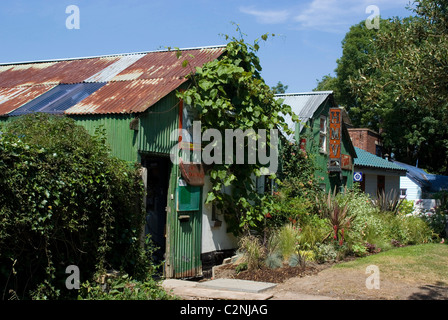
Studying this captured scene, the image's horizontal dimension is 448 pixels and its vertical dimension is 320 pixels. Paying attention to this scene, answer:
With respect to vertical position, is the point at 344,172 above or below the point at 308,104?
below

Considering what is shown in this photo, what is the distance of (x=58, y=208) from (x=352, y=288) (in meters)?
5.37

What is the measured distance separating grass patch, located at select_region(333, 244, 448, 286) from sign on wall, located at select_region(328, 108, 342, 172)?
5017 millimetres

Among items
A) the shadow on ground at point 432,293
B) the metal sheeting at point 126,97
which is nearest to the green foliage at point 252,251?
the shadow on ground at point 432,293

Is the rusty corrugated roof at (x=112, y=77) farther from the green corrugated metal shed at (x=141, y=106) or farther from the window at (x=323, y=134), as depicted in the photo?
the window at (x=323, y=134)

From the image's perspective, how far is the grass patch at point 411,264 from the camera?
1002 centimetres

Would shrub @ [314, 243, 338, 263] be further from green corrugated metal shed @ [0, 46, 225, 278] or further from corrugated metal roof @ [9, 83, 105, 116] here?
corrugated metal roof @ [9, 83, 105, 116]

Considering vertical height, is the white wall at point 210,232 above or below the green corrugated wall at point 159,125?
below

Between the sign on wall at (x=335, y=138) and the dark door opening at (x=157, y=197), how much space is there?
889 cm
